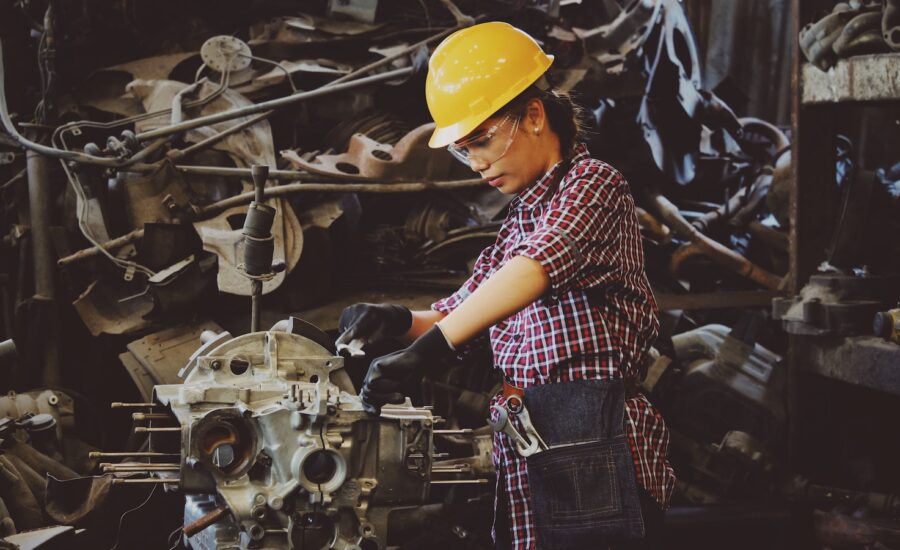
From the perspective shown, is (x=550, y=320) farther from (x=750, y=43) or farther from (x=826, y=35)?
(x=750, y=43)

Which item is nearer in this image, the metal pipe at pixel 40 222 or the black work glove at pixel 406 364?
the black work glove at pixel 406 364

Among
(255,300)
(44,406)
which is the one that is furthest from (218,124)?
(255,300)

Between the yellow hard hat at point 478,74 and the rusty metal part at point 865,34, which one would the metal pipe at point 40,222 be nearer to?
the yellow hard hat at point 478,74

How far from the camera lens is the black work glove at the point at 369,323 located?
6.94ft

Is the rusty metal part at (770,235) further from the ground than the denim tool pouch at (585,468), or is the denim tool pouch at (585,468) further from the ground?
the rusty metal part at (770,235)

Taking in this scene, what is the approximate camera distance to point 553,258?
5.95 ft

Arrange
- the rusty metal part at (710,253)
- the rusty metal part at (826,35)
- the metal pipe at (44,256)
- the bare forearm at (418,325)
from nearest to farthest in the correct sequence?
1. the bare forearm at (418,325)
2. the rusty metal part at (826,35)
3. the metal pipe at (44,256)
4. the rusty metal part at (710,253)

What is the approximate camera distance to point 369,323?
2.14 m

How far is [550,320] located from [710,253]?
2868 mm

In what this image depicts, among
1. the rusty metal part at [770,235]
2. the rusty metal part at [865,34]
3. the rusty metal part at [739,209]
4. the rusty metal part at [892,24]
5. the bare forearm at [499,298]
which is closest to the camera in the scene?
the bare forearm at [499,298]

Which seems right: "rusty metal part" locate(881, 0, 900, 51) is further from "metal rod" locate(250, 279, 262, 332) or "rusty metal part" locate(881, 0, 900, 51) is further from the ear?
"metal rod" locate(250, 279, 262, 332)

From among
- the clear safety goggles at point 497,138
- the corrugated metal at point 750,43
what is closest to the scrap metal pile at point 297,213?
the clear safety goggles at point 497,138

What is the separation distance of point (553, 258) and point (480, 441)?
5.93 feet

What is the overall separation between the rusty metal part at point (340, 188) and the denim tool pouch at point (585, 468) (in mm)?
2121
